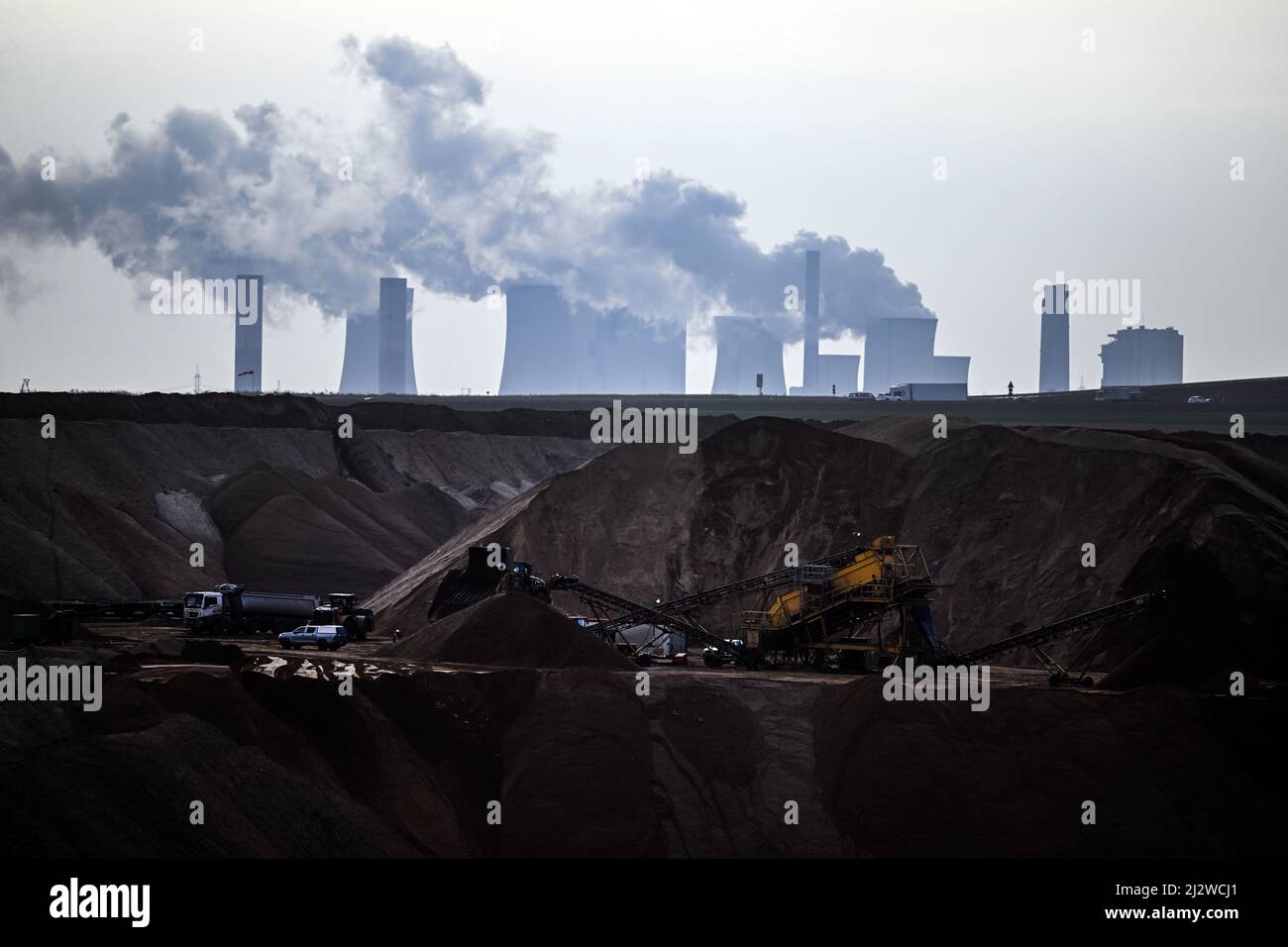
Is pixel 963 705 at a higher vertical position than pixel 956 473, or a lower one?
lower

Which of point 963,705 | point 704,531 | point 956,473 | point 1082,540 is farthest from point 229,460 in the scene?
point 963,705

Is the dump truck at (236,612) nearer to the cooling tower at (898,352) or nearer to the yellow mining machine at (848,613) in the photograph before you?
the yellow mining machine at (848,613)

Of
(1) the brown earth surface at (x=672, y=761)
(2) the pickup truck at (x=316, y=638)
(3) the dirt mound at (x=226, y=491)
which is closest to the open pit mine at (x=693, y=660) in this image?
(1) the brown earth surface at (x=672, y=761)

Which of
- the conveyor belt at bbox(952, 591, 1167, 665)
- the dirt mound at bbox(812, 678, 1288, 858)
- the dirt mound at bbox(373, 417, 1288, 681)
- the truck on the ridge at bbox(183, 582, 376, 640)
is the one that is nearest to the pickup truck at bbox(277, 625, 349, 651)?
the truck on the ridge at bbox(183, 582, 376, 640)

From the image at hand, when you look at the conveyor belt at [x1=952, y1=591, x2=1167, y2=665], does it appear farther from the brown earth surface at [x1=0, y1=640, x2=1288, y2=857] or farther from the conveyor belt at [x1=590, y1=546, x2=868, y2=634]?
the conveyor belt at [x1=590, y1=546, x2=868, y2=634]

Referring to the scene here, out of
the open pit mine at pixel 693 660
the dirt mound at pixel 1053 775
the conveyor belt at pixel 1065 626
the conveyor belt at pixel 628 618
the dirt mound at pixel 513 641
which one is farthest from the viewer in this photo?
the conveyor belt at pixel 628 618
